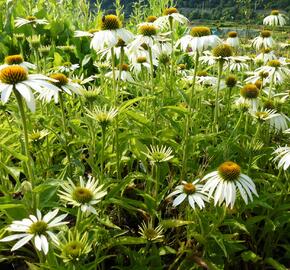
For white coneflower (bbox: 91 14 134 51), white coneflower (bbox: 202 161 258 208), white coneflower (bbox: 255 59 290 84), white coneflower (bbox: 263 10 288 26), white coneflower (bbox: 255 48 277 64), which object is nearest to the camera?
white coneflower (bbox: 202 161 258 208)

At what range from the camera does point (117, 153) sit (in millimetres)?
1864

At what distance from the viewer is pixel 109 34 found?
2.03 m

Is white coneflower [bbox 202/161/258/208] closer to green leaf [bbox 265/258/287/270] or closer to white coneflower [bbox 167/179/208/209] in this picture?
white coneflower [bbox 167/179/208/209]

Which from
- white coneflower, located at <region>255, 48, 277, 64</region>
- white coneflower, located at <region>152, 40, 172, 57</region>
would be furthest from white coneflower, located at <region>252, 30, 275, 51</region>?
white coneflower, located at <region>152, 40, 172, 57</region>

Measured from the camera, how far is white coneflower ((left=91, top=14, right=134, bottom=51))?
6.57 feet

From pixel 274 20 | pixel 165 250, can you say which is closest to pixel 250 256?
pixel 165 250

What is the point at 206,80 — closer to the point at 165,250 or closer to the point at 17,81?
the point at 165,250

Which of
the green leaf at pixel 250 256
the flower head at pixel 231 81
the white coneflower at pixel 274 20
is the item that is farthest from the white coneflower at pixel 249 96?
the white coneflower at pixel 274 20

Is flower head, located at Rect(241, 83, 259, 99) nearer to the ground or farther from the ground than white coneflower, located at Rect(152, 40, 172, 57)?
nearer to the ground

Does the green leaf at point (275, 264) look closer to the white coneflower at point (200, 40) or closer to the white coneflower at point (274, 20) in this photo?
the white coneflower at point (200, 40)

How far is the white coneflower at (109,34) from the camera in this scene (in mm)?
2002

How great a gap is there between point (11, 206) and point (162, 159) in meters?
0.61

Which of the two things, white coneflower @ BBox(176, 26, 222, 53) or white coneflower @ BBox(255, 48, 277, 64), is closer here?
white coneflower @ BBox(176, 26, 222, 53)

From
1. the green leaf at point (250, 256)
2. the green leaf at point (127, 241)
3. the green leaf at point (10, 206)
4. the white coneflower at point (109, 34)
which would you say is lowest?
the green leaf at point (250, 256)
